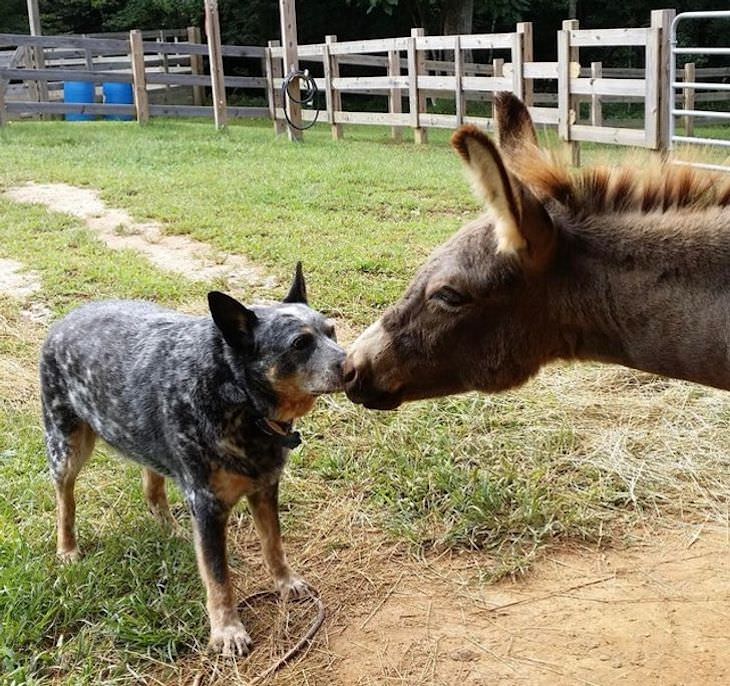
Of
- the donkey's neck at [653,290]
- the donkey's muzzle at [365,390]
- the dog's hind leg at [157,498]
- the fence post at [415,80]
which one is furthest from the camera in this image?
the fence post at [415,80]

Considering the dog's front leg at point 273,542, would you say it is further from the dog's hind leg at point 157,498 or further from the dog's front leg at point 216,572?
the dog's hind leg at point 157,498

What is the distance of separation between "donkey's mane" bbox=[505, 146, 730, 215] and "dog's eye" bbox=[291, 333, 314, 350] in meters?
0.99

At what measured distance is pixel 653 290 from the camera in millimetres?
2354

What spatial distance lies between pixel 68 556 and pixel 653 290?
2.62 m

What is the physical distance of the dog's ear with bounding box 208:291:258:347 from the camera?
302cm

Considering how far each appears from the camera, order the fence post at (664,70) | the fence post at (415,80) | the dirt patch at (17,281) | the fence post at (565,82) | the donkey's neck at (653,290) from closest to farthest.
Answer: the donkey's neck at (653,290) → the dirt patch at (17,281) → the fence post at (664,70) → the fence post at (565,82) → the fence post at (415,80)

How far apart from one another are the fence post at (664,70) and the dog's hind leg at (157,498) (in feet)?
29.6

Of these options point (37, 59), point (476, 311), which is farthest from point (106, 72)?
point (476, 311)

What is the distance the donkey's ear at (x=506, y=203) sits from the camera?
7.07 feet

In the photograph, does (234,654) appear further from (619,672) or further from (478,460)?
(478,460)

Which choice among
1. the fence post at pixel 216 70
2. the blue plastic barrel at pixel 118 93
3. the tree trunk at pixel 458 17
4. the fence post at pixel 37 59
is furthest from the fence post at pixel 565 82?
the tree trunk at pixel 458 17

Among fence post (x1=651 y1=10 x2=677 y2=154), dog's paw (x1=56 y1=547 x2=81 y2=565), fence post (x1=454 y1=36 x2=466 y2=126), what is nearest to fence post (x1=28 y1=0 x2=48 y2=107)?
fence post (x1=454 y1=36 x2=466 y2=126)

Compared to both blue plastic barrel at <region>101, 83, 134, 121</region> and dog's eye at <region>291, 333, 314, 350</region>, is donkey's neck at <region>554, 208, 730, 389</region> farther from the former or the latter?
blue plastic barrel at <region>101, 83, 134, 121</region>

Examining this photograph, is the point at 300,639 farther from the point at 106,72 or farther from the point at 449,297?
the point at 106,72
